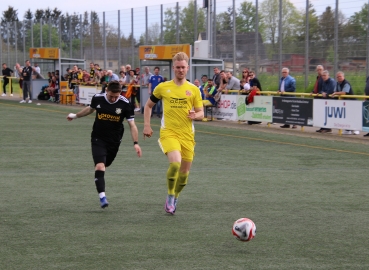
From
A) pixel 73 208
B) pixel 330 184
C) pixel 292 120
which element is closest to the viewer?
pixel 73 208

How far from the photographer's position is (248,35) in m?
29.3

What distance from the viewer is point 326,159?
49.3 feet

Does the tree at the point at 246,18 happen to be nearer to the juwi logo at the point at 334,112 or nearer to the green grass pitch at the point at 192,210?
the juwi logo at the point at 334,112

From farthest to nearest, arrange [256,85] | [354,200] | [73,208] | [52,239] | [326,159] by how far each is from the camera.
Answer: [256,85]
[326,159]
[354,200]
[73,208]
[52,239]

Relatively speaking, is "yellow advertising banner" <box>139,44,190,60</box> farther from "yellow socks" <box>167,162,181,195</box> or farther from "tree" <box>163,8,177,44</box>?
"yellow socks" <box>167,162,181,195</box>

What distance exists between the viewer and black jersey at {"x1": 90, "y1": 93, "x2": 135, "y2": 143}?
9336 millimetres

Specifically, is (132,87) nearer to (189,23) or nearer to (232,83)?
(189,23)

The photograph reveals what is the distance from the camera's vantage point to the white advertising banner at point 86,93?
1292 inches

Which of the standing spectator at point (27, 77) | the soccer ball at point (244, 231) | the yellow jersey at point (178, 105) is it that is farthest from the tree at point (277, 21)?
the soccer ball at point (244, 231)

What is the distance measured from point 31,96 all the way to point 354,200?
28895 mm

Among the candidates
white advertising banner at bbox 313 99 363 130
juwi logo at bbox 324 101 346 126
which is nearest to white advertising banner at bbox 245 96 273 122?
white advertising banner at bbox 313 99 363 130

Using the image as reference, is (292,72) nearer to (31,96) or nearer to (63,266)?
(31,96)

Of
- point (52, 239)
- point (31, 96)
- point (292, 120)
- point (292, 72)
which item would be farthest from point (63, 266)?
point (31, 96)

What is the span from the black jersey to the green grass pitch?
921mm
